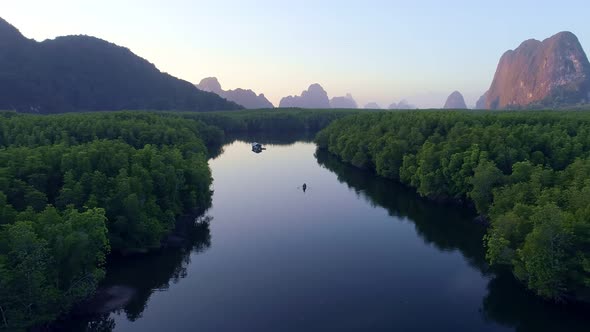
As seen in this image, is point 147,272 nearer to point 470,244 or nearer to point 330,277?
point 330,277

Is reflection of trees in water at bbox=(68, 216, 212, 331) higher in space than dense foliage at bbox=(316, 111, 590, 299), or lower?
lower

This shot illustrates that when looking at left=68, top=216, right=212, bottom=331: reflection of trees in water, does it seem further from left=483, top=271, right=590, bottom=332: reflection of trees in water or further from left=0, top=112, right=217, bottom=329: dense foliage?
left=483, top=271, right=590, bottom=332: reflection of trees in water

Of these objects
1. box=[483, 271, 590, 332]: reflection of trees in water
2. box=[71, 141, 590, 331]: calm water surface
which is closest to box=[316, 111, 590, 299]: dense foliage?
box=[483, 271, 590, 332]: reflection of trees in water

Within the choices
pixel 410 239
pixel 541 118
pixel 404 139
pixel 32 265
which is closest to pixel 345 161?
pixel 404 139

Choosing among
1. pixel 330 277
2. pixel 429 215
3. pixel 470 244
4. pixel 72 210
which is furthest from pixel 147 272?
pixel 429 215

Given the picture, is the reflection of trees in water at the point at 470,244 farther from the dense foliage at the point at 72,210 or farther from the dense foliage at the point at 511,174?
the dense foliage at the point at 72,210

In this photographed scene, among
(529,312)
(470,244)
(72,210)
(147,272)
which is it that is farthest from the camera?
(470,244)
